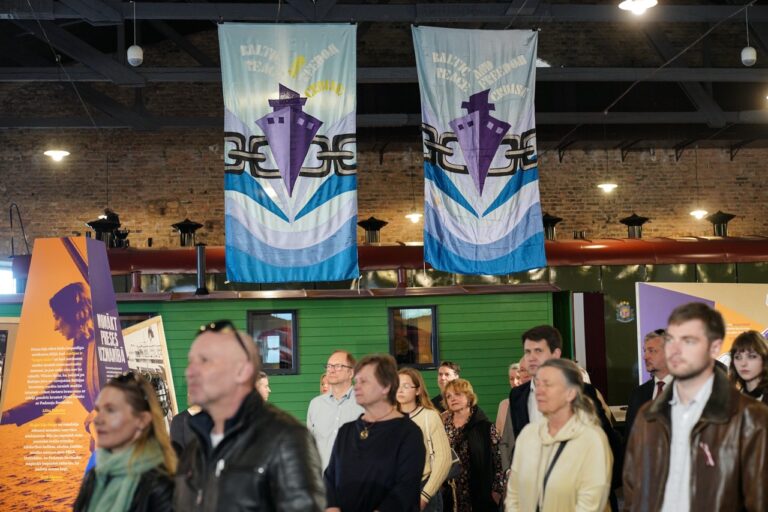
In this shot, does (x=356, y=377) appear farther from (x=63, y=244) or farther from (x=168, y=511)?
(x=63, y=244)

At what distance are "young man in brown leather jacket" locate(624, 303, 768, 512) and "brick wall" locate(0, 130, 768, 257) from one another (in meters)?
16.2

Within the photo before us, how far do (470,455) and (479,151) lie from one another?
3076mm

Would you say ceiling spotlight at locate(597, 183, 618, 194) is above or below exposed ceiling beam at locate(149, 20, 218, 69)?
below

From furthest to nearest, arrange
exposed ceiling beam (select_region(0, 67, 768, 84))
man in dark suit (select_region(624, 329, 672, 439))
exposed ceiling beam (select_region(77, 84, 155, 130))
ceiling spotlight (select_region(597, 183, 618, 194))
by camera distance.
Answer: ceiling spotlight (select_region(597, 183, 618, 194)) → exposed ceiling beam (select_region(77, 84, 155, 130)) → exposed ceiling beam (select_region(0, 67, 768, 84)) → man in dark suit (select_region(624, 329, 672, 439))

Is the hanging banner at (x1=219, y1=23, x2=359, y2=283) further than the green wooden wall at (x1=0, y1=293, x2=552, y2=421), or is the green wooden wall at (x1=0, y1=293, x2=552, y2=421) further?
the green wooden wall at (x1=0, y1=293, x2=552, y2=421)

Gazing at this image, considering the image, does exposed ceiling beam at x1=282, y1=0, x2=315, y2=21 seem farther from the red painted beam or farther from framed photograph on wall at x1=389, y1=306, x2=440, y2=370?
the red painted beam

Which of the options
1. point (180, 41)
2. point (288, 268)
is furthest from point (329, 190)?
point (180, 41)

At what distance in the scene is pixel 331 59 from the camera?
8992 millimetres

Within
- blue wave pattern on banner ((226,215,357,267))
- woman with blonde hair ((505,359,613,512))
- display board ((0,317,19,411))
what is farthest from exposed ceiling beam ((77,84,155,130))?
woman with blonde hair ((505,359,613,512))

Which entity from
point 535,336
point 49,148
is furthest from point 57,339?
point 49,148

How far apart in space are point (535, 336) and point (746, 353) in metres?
1.17

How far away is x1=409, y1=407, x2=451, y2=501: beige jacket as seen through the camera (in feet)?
19.4

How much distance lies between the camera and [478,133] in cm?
915

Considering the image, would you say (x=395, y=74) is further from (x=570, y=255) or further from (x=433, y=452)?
(x=433, y=452)
